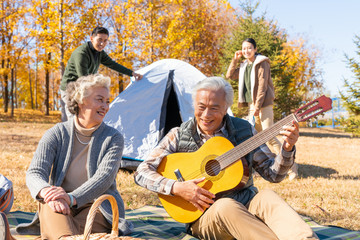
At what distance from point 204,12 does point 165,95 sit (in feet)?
42.6

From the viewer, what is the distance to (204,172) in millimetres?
2295

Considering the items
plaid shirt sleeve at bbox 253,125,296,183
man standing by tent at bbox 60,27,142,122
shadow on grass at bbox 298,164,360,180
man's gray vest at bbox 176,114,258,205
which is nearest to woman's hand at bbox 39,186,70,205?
man's gray vest at bbox 176,114,258,205

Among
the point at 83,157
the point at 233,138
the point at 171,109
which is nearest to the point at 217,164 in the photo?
the point at 233,138

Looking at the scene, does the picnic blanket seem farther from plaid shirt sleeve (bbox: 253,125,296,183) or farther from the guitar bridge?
plaid shirt sleeve (bbox: 253,125,296,183)

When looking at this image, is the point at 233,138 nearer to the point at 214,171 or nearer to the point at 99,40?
the point at 214,171

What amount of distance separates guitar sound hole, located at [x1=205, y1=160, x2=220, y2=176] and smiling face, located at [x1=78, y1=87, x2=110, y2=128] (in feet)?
2.59

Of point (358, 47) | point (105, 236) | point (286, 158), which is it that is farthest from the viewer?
point (358, 47)

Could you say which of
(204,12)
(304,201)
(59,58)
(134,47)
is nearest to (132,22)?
(134,47)

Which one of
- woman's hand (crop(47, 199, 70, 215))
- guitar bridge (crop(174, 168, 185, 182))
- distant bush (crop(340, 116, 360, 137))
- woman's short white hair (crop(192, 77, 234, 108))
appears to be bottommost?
distant bush (crop(340, 116, 360, 137))

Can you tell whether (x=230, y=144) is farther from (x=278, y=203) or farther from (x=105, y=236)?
(x=105, y=236)

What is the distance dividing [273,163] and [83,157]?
1265mm

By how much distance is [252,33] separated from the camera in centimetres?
1188

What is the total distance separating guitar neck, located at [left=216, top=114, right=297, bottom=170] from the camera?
212 centimetres

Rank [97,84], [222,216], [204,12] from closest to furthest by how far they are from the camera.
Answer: [222,216], [97,84], [204,12]
